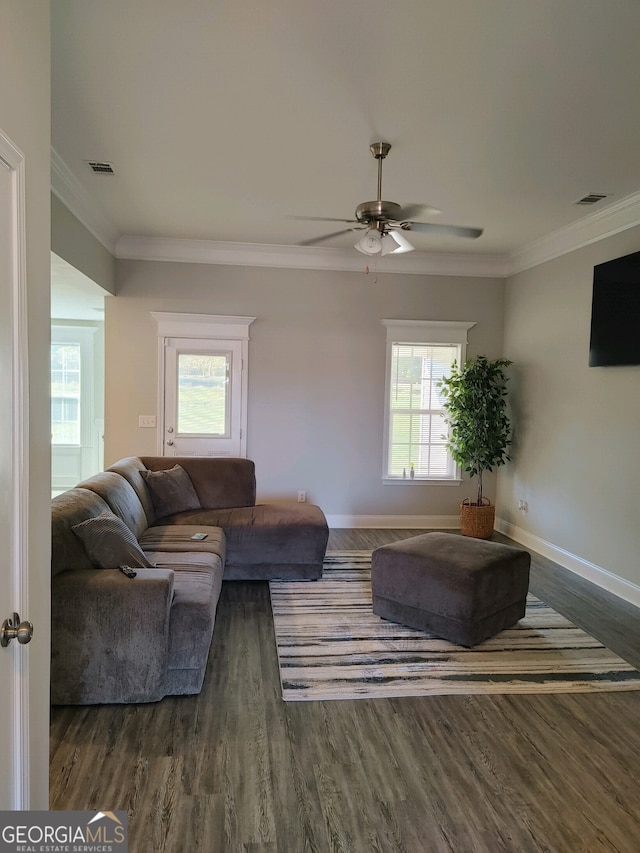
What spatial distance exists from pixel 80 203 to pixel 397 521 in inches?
173

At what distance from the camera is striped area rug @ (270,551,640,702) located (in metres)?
2.82

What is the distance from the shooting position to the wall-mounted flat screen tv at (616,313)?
158 inches

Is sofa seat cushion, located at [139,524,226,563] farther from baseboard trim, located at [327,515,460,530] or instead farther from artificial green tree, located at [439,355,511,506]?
artificial green tree, located at [439,355,511,506]

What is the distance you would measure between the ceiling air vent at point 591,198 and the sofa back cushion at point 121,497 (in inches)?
158

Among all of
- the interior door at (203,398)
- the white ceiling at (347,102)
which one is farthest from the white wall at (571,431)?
the interior door at (203,398)

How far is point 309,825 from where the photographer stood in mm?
1897

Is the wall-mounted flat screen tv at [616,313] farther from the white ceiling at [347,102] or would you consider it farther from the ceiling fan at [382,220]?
the ceiling fan at [382,220]

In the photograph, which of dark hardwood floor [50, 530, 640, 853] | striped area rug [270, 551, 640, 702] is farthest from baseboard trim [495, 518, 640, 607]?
dark hardwood floor [50, 530, 640, 853]

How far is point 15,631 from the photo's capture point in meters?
1.19

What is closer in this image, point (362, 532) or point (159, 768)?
point (159, 768)

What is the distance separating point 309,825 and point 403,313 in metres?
5.01

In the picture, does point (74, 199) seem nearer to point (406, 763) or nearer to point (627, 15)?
point (627, 15)

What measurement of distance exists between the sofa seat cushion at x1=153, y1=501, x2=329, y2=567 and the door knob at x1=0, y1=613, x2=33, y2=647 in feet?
9.60

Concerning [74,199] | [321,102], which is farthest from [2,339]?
[74,199]
